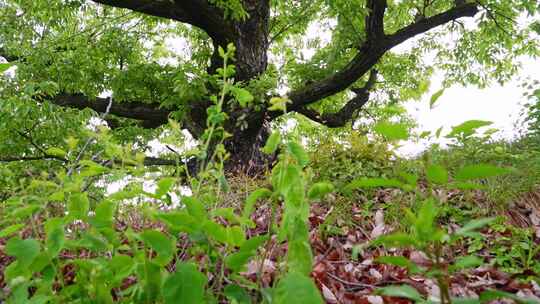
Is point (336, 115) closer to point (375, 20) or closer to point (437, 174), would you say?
point (375, 20)

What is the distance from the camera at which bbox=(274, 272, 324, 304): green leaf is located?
81 centimetres

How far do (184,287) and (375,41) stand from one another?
610 centimetres

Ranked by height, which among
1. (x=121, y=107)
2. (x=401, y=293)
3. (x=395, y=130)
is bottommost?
(x=401, y=293)

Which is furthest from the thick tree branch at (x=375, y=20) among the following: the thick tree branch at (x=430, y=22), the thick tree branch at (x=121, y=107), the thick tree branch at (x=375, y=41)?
the thick tree branch at (x=121, y=107)

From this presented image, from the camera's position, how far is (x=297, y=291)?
0.82 metres

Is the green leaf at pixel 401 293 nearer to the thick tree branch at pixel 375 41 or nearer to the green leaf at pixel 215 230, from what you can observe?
the green leaf at pixel 215 230

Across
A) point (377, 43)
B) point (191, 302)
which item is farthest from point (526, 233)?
point (377, 43)

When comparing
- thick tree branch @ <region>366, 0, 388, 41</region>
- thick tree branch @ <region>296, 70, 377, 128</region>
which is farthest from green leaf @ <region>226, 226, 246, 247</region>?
thick tree branch @ <region>296, 70, 377, 128</region>

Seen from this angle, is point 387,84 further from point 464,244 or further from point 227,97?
point 464,244

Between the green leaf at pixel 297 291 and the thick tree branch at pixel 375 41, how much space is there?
5609 mm

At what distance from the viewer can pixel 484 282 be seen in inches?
68.7

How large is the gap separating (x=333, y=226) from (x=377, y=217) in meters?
0.34

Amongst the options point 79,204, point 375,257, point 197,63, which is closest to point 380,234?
point 375,257

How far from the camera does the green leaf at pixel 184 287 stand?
930 millimetres
